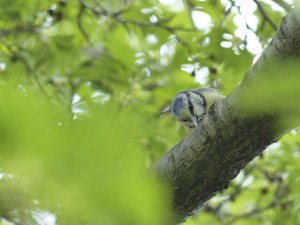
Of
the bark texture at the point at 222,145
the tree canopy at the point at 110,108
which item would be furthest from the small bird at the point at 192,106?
the bark texture at the point at 222,145

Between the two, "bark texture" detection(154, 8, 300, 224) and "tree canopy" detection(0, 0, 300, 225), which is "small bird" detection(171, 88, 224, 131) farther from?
"bark texture" detection(154, 8, 300, 224)

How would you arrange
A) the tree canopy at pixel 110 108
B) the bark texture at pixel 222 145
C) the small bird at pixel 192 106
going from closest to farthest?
the tree canopy at pixel 110 108
the bark texture at pixel 222 145
the small bird at pixel 192 106

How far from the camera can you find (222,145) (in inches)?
57.1

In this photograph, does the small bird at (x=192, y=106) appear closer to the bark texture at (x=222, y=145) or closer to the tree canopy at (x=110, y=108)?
the tree canopy at (x=110, y=108)

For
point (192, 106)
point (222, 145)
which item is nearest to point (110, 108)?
point (222, 145)

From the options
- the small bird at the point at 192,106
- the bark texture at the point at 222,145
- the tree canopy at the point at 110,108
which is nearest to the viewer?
the tree canopy at the point at 110,108

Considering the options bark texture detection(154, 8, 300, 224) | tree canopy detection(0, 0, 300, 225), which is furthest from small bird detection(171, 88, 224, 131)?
bark texture detection(154, 8, 300, 224)

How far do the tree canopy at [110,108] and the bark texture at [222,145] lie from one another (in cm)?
11

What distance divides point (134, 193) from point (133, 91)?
2274mm

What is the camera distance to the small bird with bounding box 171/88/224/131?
228 centimetres

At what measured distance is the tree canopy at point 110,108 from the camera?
0.45 meters

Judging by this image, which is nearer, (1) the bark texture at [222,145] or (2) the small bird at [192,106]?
(1) the bark texture at [222,145]

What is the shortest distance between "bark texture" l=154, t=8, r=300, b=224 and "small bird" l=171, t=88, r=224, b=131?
0.67 metres

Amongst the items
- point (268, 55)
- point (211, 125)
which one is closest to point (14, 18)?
point (211, 125)
